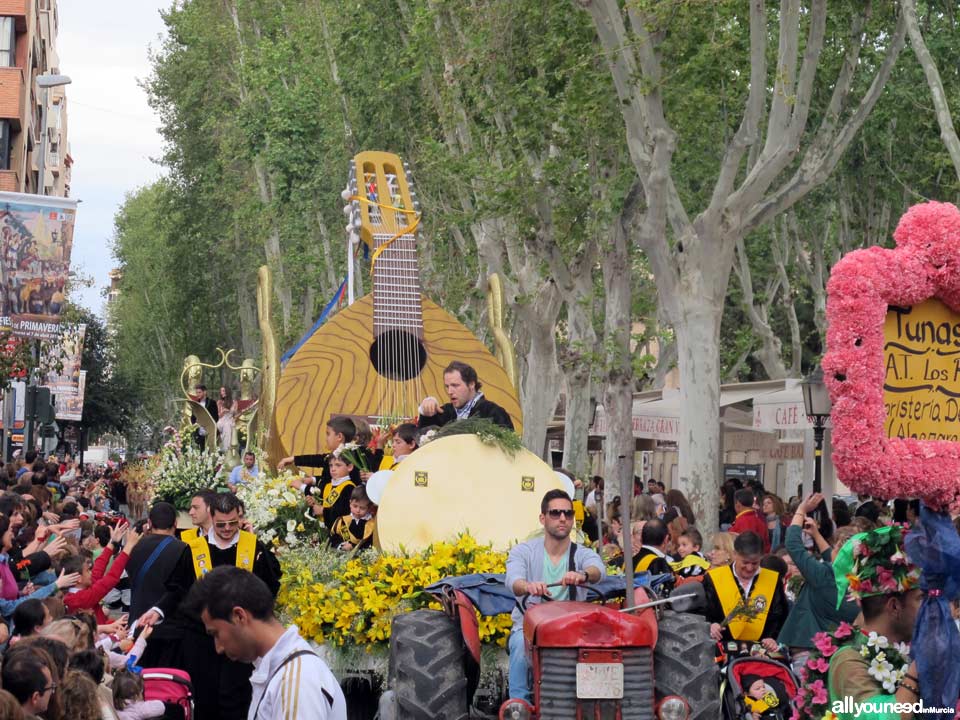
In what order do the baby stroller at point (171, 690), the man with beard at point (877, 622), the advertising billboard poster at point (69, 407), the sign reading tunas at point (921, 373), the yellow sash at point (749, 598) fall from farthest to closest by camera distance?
the advertising billboard poster at point (69, 407) < the yellow sash at point (749, 598) < the baby stroller at point (171, 690) < the sign reading tunas at point (921, 373) < the man with beard at point (877, 622)

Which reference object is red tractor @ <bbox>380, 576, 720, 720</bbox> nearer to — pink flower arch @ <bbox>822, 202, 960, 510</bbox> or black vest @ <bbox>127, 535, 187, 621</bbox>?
black vest @ <bbox>127, 535, 187, 621</bbox>

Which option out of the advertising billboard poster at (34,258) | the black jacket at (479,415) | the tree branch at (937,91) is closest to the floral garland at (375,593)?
the black jacket at (479,415)

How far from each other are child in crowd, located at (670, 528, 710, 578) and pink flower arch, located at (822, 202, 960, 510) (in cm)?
530

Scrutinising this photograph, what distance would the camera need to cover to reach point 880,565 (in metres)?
6.69

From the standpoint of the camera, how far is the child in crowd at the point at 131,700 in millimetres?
9039

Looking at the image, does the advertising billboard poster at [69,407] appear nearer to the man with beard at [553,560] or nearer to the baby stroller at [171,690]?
the baby stroller at [171,690]

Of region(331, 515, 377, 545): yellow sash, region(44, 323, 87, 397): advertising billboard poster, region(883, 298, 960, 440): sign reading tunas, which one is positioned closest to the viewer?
region(883, 298, 960, 440): sign reading tunas

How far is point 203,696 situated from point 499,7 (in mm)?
18031

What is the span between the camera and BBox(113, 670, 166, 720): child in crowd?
904cm

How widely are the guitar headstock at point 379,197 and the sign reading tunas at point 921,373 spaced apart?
1202 centimetres

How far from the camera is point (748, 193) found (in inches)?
833

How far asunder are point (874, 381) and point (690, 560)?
6133 millimetres

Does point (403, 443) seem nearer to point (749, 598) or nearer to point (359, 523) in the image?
point (359, 523)

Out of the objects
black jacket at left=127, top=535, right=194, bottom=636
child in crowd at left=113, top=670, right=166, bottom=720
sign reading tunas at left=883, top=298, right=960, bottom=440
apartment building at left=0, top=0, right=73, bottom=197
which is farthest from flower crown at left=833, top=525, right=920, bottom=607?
apartment building at left=0, top=0, right=73, bottom=197
